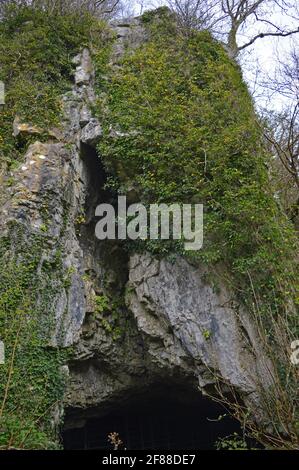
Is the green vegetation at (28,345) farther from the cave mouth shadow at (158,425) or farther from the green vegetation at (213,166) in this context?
the cave mouth shadow at (158,425)

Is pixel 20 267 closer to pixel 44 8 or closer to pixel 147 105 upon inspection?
pixel 147 105

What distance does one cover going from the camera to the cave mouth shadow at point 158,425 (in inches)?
331

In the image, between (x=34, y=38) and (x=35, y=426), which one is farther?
(x=34, y=38)

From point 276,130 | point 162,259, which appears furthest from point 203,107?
point 276,130

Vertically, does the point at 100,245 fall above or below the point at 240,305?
above

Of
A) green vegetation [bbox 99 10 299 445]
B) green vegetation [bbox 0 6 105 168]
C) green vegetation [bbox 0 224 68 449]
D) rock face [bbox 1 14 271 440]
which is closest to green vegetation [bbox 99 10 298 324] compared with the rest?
green vegetation [bbox 99 10 299 445]

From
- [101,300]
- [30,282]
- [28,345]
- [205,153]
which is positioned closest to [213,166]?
[205,153]

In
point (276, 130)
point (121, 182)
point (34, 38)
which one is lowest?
point (121, 182)

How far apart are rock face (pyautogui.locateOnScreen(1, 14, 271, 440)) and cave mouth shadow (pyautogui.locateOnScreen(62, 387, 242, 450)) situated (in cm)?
73

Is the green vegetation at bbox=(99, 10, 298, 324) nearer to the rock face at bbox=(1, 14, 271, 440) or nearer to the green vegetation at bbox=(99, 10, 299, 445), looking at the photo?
the green vegetation at bbox=(99, 10, 299, 445)

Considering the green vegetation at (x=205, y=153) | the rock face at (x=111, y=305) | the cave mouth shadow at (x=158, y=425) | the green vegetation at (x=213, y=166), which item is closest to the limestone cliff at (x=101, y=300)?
the rock face at (x=111, y=305)

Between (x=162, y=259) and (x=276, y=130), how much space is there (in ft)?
18.6

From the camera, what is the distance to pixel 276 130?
11.2 meters

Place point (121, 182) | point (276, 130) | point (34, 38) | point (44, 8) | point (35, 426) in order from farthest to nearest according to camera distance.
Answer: point (276, 130) → point (44, 8) → point (34, 38) → point (121, 182) → point (35, 426)
